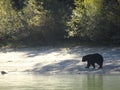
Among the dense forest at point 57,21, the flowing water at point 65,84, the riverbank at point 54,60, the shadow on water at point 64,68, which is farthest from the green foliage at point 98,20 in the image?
the flowing water at point 65,84

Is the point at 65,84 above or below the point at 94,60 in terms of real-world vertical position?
below

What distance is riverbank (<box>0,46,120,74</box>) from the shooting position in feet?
92.1

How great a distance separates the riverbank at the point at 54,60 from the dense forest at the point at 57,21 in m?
1.45

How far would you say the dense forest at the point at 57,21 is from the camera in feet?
113

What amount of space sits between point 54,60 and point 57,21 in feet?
28.0

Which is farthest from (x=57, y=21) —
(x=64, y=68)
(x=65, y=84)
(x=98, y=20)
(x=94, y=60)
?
(x=65, y=84)

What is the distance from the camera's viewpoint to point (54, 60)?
101ft

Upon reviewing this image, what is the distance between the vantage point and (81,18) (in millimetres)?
35531

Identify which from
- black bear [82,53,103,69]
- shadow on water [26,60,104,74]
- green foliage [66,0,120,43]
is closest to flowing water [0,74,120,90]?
shadow on water [26,60,104,74]

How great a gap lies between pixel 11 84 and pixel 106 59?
954 centimetres

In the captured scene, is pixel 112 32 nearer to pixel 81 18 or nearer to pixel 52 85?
pixel 81 18

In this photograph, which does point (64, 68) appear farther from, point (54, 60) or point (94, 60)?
point (54, 60)

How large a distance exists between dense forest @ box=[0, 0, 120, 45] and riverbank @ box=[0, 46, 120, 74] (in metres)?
1.45

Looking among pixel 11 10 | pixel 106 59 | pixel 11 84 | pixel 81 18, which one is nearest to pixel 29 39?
pixel 11 10
